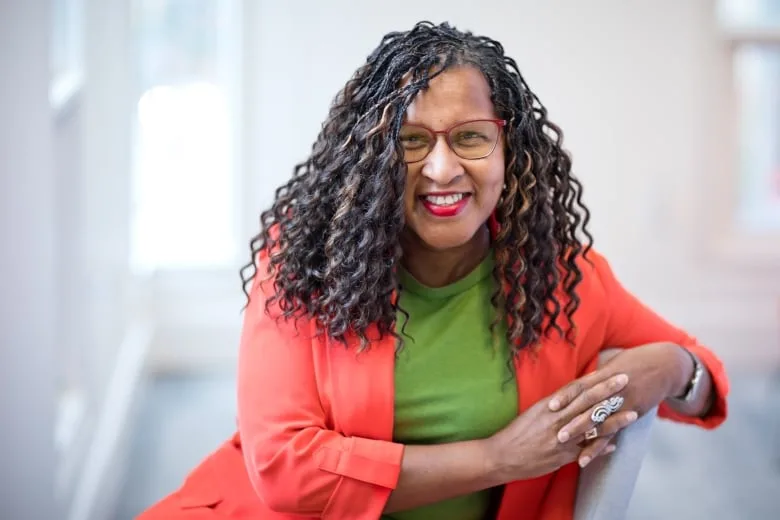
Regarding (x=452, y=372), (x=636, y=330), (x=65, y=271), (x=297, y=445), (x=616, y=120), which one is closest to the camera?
(x=297, y=445)

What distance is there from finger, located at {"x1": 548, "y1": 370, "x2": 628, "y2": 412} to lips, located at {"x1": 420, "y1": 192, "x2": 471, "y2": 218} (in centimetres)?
30

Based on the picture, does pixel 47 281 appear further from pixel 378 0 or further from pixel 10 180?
pixel 378 0

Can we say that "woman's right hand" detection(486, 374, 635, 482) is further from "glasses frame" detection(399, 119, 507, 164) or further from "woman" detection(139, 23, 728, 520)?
"glasses frame" detection(399, 119, 507, 164)

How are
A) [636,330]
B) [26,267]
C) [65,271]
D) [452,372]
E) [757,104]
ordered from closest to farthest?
1. [452,372]
2. [636,330]
3. [26,267]
4. [65,271]
5. [757,104]

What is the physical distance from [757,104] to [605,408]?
301cm

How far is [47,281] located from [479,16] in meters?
2.44

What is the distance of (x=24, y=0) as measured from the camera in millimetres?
1708

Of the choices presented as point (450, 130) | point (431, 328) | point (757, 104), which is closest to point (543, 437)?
point (431, 328)

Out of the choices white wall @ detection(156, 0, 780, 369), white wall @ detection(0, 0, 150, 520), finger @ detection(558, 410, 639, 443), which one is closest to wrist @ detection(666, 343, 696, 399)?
finger @ detection(558, 410, 639, 443)

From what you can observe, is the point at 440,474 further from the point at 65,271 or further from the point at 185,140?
the point at 185,140

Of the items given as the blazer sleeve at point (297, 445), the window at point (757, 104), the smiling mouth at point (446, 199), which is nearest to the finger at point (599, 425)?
the blazer sleeve at point (297, 445)

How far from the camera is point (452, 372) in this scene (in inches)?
59.5

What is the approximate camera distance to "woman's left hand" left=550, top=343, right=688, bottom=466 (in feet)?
4.68

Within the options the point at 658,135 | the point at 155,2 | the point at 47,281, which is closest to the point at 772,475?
the point at 658,135
